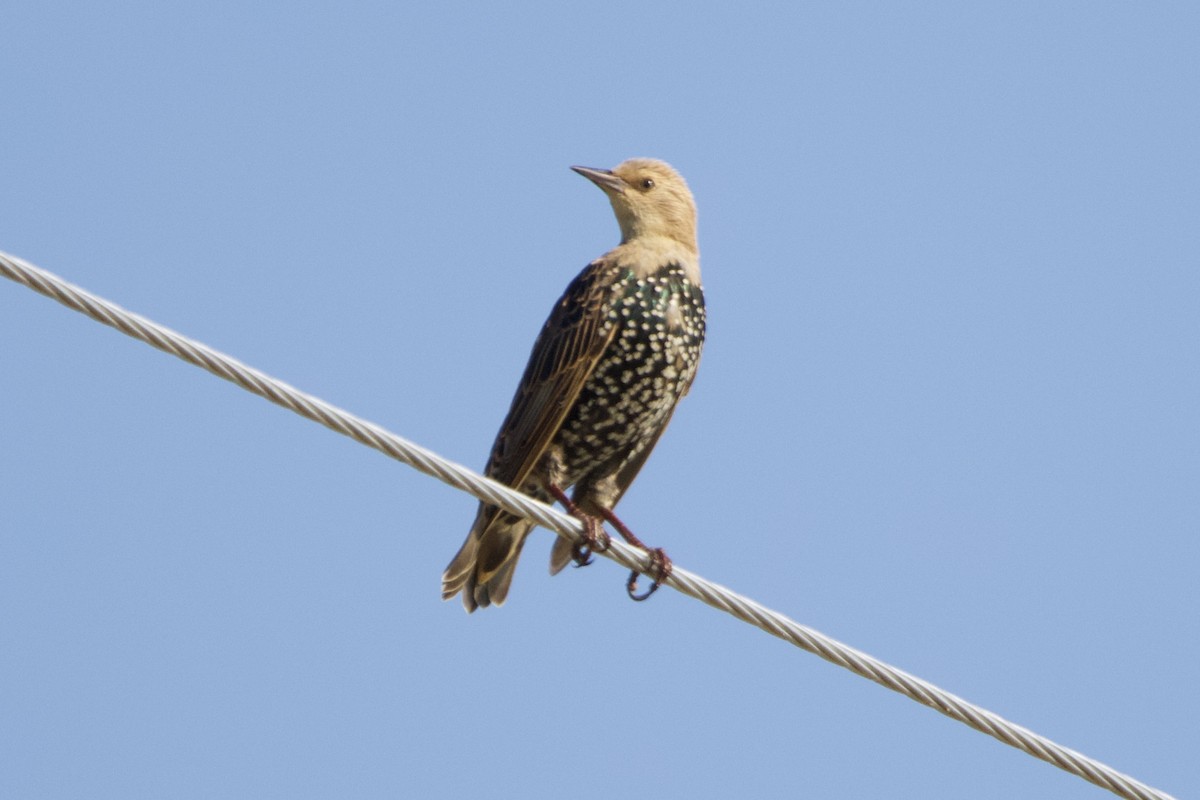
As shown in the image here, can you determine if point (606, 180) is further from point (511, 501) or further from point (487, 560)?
point (511, 501)

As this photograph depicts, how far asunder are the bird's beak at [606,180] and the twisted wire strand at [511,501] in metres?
2.71

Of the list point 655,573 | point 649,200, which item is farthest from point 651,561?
point 649,200

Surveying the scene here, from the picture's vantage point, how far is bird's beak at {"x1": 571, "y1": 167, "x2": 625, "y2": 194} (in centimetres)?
746

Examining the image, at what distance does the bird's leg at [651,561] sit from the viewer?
5.91 metres

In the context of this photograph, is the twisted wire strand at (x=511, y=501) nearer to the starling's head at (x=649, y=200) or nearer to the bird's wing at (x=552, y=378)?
the bird's wing at (x=552, y=378)

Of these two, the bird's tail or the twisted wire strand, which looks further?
the bird's tail

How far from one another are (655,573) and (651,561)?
107mm

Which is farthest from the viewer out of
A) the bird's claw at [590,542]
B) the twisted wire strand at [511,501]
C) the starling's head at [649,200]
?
the starling's head at [649,200]

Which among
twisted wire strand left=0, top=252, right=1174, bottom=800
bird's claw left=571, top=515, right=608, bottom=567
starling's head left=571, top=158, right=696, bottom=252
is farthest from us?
starling's head left=571, top=158, right=696, bottom=252

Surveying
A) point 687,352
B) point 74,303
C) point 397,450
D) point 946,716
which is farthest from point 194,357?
point 687,352

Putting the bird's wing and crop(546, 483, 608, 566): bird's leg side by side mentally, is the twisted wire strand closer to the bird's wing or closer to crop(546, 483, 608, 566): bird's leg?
crop(546, 483, 608, 566): bird's leg

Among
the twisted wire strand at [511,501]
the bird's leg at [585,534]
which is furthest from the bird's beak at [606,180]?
the twisted wire strand at [511,501]

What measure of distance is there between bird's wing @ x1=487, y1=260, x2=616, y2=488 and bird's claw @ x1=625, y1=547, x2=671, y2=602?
583mm

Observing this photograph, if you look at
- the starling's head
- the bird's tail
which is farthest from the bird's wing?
the starling's head
